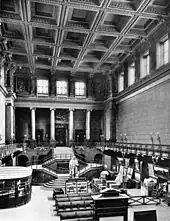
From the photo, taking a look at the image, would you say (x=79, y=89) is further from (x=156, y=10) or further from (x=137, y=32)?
(x=156, y=10)

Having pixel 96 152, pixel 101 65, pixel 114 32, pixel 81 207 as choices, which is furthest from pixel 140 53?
pixel 81 207

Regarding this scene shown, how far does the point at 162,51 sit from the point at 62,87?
18.9 meters

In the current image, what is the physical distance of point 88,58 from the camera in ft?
102

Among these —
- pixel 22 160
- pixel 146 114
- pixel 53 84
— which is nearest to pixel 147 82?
pixel 146 114

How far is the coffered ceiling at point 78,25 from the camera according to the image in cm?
1877

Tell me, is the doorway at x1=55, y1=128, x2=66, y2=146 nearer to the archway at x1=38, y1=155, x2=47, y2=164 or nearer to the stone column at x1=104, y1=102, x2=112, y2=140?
the archway at x1=38, y1=155, x2=47, y2=164

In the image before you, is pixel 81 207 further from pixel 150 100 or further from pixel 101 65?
pixel 101 65

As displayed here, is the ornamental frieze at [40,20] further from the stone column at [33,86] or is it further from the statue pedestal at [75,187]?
the stone column at [33,86]

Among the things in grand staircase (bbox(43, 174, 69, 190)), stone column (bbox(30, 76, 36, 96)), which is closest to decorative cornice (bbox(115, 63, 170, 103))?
grand staircase (bbox(43, 174, 69, 190))

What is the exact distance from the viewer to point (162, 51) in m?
21.6

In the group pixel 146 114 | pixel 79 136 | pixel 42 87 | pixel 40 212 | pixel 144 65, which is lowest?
pixel 40 212

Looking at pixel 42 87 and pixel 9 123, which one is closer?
pixel 9 123

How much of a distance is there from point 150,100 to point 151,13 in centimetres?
759

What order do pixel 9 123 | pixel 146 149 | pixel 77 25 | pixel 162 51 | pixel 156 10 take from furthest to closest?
pixel 9 123 < pixel 77 25 < pixel 162 51 < pixel 146 149 < pixel 156 10
